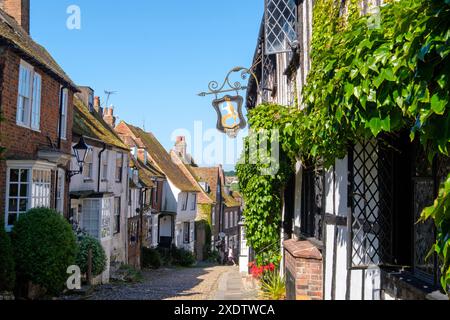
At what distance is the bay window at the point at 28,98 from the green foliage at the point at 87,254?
5092 millimetres

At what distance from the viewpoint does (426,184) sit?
4836 millimetres

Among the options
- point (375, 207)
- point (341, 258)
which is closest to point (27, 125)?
point (341, 258)

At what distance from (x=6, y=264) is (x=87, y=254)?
6.68m

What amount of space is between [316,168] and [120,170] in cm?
1868

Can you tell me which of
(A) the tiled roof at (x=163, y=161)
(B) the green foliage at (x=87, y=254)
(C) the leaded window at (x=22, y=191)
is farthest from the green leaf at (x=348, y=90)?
(A) the tiled roof at (x=163, y=161)

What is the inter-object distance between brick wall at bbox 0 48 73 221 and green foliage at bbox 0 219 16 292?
1.72 m

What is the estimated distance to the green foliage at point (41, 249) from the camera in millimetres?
12633

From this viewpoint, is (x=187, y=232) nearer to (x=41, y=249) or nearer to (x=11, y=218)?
(x=11, y=218)

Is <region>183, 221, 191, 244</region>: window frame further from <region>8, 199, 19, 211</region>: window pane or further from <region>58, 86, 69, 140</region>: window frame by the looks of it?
<region>8, 199, 19, 211</region>: window pane

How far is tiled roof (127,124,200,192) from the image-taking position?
131 feet

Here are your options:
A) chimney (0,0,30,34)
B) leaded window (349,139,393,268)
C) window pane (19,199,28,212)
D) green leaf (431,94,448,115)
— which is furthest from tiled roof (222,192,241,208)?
green leaf (431,94,448,115)

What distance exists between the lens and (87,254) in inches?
705

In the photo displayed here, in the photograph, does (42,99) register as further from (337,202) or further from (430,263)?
(430,263)
